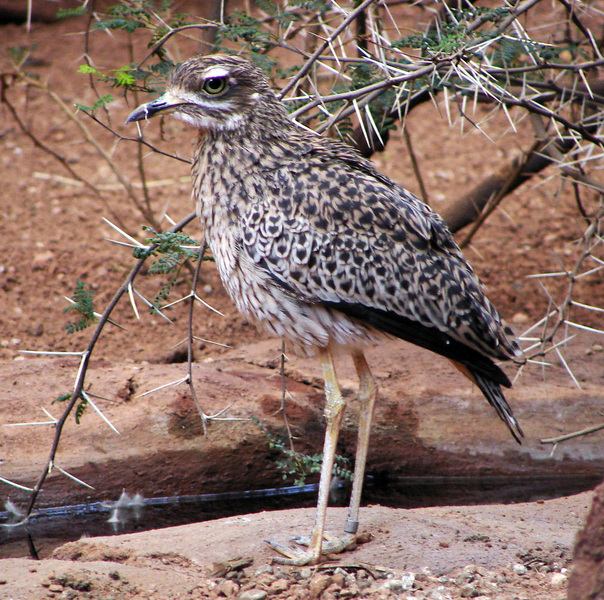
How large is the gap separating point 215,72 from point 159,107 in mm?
336

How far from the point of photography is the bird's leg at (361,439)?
13.0ft

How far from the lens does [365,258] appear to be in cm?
391

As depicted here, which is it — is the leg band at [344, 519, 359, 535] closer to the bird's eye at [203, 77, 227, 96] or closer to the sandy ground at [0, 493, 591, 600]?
the sandy ground at [0, 493, 591, 600]

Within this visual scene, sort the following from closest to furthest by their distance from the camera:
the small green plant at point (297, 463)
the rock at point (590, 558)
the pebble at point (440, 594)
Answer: the rock at point (590, 558)
the pebble at point (440, 594)
the small green plant at point (297, 463)

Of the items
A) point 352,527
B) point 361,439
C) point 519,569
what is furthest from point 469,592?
point 361,439


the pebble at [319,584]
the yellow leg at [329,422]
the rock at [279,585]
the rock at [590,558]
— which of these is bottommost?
the rock at [279,585]

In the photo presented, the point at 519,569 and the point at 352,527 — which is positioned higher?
the point at 519,569

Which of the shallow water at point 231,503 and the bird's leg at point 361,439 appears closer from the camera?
the bird's leg at point 361,439

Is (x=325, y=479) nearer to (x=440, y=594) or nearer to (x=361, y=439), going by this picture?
(x=361, y=439)

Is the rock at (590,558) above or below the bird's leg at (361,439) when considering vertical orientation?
above

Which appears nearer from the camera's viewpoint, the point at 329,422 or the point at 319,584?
the point at 319,584

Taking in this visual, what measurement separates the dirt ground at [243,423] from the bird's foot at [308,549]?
0.06 m

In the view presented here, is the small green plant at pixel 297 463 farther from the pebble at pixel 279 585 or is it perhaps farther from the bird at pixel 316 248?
the pebble at pixel 279 585

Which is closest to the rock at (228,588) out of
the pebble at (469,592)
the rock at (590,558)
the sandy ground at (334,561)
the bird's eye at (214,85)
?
the sandy ground at (334,561)
